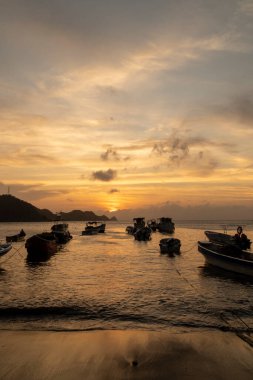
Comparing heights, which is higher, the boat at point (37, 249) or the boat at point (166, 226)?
the boat at point (166, 226)

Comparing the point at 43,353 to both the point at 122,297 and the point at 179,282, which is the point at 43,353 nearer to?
the point at 122,297

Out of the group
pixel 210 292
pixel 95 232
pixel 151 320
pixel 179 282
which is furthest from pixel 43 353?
pixel 95 232

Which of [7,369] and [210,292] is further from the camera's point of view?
[210,292]

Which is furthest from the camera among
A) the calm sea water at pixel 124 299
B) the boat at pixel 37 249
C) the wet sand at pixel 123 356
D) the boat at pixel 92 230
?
the boat at pixel 92 230

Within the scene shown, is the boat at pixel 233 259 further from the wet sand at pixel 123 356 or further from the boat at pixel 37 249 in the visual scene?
the boat at pixel 37 249

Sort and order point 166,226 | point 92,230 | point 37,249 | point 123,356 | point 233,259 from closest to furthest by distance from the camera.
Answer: point 123,356 < point 233,259 < point 37,249 < point 92,230 < point 166,226

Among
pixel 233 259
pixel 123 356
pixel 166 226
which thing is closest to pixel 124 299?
pixel 123 356

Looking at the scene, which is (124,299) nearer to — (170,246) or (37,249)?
(37,249)

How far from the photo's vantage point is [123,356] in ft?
33.7

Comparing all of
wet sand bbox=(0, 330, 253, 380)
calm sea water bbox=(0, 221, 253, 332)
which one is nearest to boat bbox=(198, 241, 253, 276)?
calm sea water bbox=(0, 221, 253, 332)

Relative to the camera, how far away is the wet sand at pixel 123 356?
8.95 m

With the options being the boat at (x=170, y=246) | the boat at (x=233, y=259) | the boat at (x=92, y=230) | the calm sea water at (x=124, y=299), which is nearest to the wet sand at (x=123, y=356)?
the calm sea water at (x=124, y=299)

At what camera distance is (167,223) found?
378 ft

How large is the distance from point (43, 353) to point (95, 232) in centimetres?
10496
